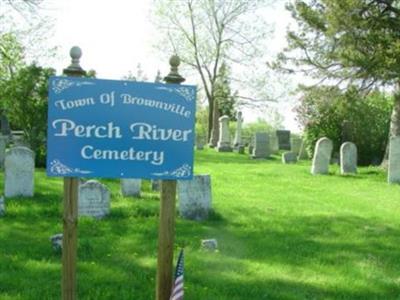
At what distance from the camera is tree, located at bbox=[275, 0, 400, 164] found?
19.6 metres

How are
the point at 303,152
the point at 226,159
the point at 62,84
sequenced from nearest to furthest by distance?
the point at 62,84 < the point at 226,159 < the point at 303,152

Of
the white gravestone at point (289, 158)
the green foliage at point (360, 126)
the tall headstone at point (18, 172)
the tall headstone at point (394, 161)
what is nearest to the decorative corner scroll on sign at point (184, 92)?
the tall headstone at point (18, 172)

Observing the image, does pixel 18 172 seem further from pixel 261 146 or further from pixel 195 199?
pixel 261 146

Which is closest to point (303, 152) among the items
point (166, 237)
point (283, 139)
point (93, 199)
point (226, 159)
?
point (226, 159)

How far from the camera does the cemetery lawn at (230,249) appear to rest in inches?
246

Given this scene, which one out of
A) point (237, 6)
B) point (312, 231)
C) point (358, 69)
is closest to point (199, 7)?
point (237, 6)

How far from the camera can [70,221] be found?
15.0ft

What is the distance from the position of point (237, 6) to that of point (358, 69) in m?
25.6

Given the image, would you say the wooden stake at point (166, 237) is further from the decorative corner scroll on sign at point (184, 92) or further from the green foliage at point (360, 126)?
the green foliage at point (360, 126)

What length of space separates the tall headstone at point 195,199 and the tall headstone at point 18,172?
3.08 meters

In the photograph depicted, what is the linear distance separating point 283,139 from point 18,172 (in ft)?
89.2

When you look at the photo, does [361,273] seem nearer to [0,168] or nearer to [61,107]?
[61,107]

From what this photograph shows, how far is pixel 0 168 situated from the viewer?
57.8 ft

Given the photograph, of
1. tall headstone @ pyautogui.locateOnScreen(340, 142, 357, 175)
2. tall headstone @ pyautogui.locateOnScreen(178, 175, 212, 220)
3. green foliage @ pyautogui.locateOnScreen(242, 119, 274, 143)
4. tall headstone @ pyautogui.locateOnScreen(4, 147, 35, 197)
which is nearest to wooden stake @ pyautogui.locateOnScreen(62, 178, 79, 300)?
tall headstone @ pyautogui.locateOnScreen(178, 175, 212, 220)
